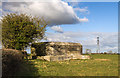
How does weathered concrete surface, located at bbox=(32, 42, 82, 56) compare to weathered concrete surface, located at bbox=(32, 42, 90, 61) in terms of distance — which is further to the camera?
weathered concrete surface, located at bbox=(32, 42, 82, 56)

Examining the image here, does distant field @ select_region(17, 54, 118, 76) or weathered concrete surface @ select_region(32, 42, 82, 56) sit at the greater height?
weathered concrete surface @ select_region(32, 42, 82, 56)

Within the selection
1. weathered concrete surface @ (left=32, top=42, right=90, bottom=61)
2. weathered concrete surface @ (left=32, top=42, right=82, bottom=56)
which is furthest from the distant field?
weathered concrete surface @ (left=32, top=42, right=82, bottom=56)

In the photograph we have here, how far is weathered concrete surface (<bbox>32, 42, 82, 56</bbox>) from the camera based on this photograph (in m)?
21.0

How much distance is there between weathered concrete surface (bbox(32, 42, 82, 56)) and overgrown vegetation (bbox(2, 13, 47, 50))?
183cm

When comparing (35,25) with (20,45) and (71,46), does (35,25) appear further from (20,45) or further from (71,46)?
(71,46)

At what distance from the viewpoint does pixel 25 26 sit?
20281 mm

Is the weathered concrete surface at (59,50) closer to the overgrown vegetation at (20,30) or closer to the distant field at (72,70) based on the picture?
the overgrown vegetation at (20,30)

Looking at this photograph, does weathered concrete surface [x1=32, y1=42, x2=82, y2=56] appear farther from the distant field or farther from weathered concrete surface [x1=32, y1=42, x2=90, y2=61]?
the distant field

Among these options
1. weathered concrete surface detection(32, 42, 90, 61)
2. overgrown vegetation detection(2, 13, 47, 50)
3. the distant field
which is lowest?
the distant field

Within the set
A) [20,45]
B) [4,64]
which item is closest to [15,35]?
[20,45]

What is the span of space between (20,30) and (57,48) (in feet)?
21.4

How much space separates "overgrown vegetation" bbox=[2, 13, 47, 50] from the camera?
1995cm

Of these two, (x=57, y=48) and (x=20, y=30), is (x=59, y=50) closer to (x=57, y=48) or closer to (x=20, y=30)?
(x=57, y=48)

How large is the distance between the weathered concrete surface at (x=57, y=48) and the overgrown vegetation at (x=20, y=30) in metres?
1.83
